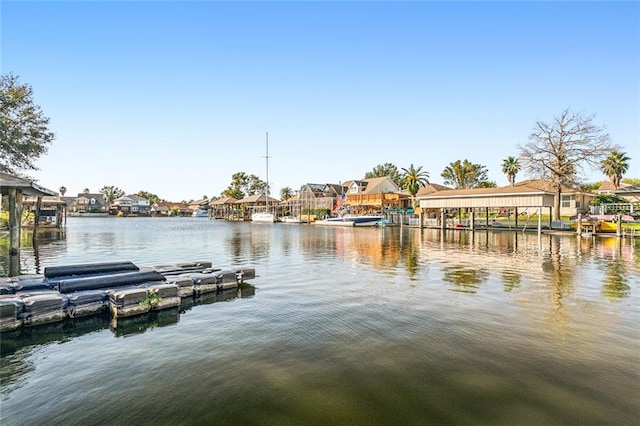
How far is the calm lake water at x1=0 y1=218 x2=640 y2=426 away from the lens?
530 centimetres

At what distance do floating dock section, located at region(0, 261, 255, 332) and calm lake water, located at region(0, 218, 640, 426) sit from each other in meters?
0.46

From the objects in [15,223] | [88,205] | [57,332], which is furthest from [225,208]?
[57,332]

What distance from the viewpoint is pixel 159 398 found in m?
5.64

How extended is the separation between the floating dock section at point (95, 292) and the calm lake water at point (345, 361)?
463 mm

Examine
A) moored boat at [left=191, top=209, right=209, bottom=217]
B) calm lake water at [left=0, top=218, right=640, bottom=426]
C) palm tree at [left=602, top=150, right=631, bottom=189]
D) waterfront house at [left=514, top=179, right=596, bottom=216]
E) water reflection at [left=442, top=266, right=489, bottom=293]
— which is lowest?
water reflection at [left=442, top=266, right=489, bottom=293]

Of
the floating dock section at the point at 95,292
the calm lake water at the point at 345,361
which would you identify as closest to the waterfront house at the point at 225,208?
the floating dock section at the point at 95,292

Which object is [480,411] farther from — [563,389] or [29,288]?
[29,288]

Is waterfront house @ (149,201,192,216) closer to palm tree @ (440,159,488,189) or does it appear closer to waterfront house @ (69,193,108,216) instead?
waterfront house @ (69,193,108,216)

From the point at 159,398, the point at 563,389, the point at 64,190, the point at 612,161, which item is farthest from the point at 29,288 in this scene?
the point at 64,190

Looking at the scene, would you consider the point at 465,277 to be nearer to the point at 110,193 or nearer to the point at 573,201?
the point at 573,201

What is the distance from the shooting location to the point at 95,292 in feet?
33.7

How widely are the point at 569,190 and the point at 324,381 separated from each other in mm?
60476

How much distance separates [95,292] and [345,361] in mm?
7583

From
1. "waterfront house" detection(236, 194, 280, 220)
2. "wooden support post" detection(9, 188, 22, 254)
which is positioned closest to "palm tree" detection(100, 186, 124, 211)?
"waterfront house" detection(236, 194, 280, 220)
